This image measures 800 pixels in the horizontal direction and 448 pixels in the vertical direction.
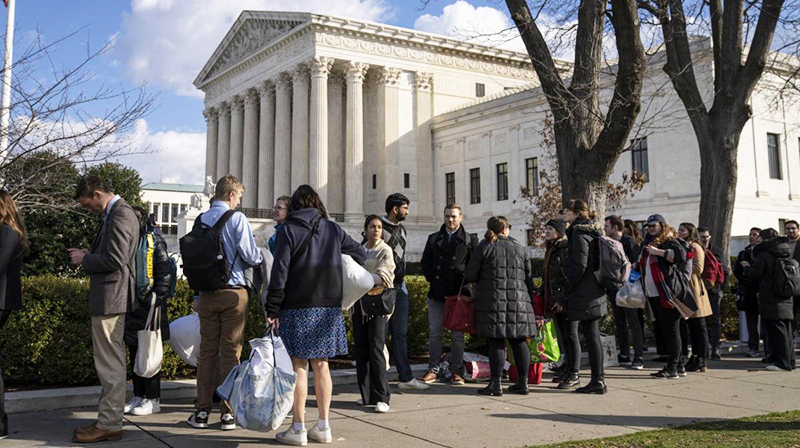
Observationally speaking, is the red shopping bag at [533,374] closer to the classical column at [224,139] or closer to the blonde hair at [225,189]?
the blonde hair at [225,189]

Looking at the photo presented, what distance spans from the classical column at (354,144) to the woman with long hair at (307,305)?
38.0 meters

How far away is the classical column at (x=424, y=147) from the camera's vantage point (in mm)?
46812

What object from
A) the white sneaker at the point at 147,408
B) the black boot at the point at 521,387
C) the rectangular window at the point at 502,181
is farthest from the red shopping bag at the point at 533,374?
the rectangular window at the point at 502,181


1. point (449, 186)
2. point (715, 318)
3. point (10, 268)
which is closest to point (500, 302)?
point (10, 268)

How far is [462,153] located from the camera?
45.5 m

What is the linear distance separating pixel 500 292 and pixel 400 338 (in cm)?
129

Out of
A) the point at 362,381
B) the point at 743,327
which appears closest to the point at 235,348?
the point at 362,381

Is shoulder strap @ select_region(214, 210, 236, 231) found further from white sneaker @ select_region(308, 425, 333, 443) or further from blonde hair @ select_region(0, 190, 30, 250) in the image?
white sneaker @ select_region(308, 425, 333, 443)

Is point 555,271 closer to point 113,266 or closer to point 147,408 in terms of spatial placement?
point 147,408

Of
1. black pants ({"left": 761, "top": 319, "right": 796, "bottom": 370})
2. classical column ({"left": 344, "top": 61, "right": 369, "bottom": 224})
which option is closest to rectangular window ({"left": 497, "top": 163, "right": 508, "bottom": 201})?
classical column ({"left": 344, "top": 61, "right": 369, "bottom": 224})

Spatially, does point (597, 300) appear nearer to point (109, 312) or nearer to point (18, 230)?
point (109, 312)

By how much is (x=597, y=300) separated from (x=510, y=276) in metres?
1.06

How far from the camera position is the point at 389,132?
45.6m

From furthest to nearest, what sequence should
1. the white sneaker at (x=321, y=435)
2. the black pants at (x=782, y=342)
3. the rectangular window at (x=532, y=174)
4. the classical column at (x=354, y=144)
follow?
the classical column at (x=354, y=144)
the rectangular window at (x=532, y=174)
the black pants at (x=782, y=342)
the white sneaker at (x=321, y=435)
